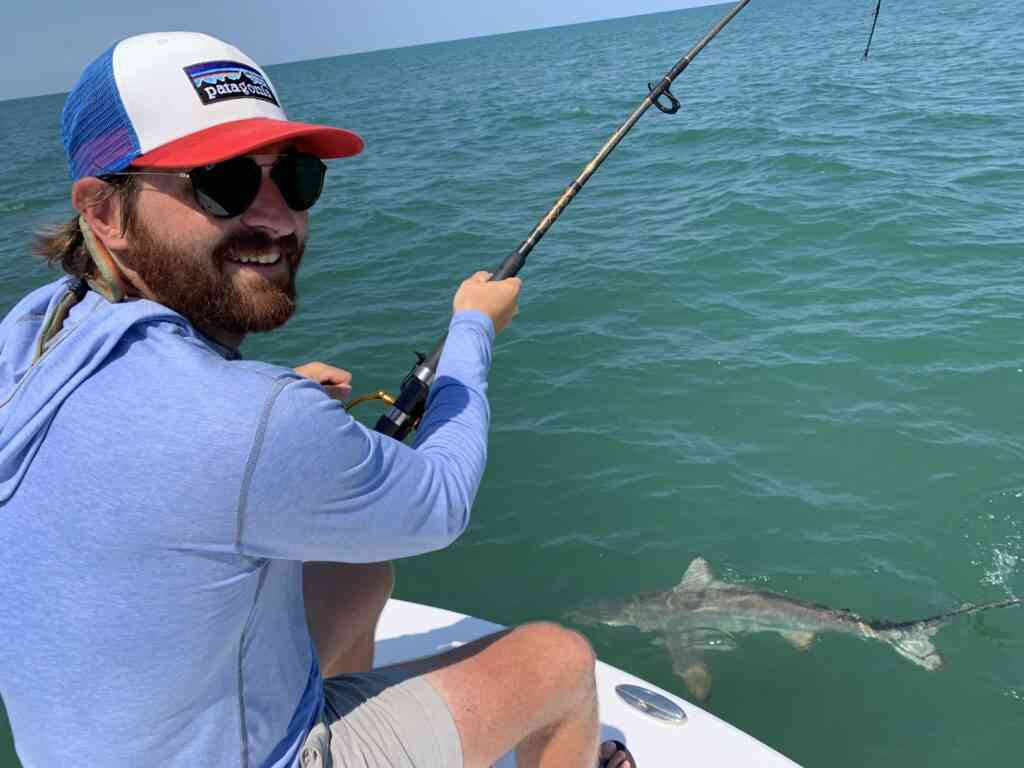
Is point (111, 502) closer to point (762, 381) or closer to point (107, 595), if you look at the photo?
point (107, 595)

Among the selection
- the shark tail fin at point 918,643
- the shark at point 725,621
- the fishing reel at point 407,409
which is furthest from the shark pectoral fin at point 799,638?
the fishing reel at point 407,409

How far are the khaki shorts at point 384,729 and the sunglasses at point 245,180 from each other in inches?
49.3

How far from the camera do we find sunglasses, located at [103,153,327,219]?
1698mm

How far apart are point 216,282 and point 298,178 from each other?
331 mm

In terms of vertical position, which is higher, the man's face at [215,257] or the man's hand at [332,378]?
the man's face at [215,257]

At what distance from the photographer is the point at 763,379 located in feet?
22.6

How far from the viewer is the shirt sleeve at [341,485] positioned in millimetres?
1518

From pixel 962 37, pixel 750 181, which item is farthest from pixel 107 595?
pixel 962 37

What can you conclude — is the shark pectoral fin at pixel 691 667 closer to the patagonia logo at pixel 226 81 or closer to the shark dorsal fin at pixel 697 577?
the shark dorsal fin at pixel 697 577

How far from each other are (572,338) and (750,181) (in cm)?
591

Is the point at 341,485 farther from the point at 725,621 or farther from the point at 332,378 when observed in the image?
the point at 725,621

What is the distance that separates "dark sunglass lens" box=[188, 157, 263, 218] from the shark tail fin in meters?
4.08

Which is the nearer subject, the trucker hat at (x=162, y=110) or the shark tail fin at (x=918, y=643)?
the trucker hat at (x=162, y=110)

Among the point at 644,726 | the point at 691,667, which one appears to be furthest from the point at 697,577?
the point at 644,726
